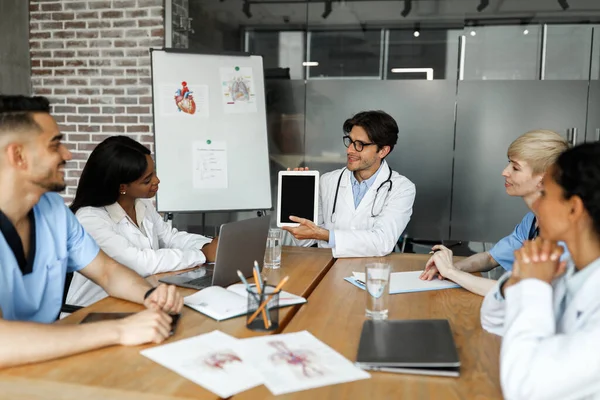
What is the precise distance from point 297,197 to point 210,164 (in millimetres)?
1203

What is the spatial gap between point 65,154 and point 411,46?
323 cm

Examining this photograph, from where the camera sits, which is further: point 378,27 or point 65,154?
point 378,27

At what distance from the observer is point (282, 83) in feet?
14.6

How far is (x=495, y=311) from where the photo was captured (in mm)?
1523

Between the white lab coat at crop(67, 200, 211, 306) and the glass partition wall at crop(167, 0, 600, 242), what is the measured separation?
2.12 metres

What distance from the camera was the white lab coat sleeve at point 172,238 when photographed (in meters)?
2.63

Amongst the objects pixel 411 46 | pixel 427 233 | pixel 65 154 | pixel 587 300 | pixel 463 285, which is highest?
pixel 411 46

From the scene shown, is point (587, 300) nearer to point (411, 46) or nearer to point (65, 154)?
point (65, 154)

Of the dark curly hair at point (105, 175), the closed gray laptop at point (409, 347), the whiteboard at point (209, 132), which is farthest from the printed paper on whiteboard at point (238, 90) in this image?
the closed gray laptop at point (409, 347)

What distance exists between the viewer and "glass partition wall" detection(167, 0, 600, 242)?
4.14 metres

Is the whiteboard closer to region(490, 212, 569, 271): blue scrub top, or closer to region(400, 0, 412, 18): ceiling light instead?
region(400, 0, 412, 18): ceiling light

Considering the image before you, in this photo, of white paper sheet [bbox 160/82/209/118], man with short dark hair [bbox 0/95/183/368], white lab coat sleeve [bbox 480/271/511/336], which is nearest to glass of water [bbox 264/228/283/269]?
man with short dark hair [bbox 0/95/183/368]

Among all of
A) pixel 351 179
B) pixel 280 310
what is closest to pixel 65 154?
pixel 280 310

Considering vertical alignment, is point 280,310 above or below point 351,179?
below
